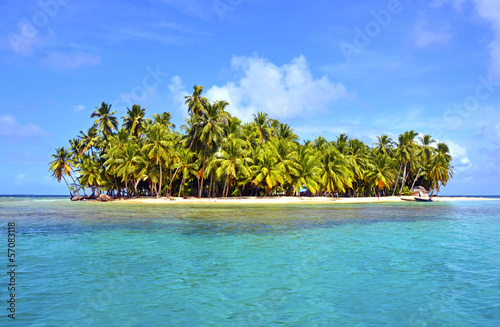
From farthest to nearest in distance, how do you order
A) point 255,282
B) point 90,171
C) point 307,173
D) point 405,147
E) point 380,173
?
point 405,147 < point 380,173 < point 90,171 < point 307,173 < point 255,282

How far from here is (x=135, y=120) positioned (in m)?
67.9

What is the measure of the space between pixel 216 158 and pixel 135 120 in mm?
20940

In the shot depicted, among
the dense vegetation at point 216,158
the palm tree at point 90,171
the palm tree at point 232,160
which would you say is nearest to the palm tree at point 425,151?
the dense vegetation at point 216,158

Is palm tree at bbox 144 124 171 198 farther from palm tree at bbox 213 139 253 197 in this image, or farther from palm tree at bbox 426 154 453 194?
palm tree at bbox 426 154 453 194

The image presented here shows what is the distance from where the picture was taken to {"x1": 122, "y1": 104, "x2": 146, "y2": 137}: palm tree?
6809cm

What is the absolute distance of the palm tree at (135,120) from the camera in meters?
68.1

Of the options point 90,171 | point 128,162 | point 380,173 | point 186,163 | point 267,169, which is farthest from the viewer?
point 380,173

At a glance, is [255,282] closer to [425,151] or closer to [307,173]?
[307,173]

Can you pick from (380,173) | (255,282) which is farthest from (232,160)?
(255,282)

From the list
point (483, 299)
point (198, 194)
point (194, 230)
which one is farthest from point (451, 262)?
point (198, 194)

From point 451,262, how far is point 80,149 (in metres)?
76.2

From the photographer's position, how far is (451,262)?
11906 millimetres

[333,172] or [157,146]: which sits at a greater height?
[157,146]

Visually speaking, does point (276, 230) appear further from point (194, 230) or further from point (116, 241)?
point (116, 241)
